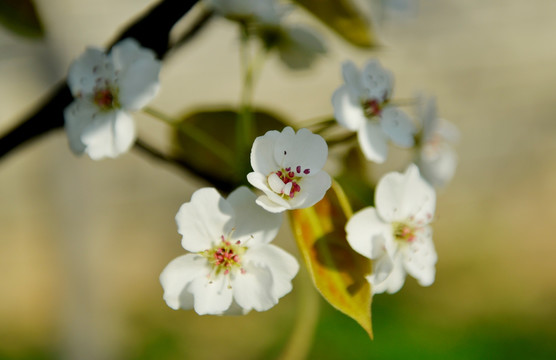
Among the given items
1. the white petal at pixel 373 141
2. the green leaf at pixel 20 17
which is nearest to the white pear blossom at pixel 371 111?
the white petal at pixel 373 141

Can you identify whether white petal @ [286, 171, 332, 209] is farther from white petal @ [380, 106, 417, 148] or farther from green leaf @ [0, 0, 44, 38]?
green leaf @ [0, 0, 44, 38]

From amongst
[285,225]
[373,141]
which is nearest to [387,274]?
[373,141]

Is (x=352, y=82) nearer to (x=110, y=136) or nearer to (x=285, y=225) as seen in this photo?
(x=110, y=136)

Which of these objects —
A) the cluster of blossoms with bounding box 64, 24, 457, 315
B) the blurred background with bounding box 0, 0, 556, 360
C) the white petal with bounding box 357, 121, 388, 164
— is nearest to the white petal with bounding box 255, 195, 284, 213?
the cluster of blossoms with bounding box 64, 24, 457, 315

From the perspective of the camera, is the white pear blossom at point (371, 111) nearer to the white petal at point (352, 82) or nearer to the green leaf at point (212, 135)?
the white petal at point (352, 82)

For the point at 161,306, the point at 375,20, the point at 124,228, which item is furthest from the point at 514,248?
the point at 375,20

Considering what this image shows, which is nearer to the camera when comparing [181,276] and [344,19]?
[181,276]
